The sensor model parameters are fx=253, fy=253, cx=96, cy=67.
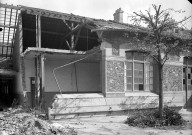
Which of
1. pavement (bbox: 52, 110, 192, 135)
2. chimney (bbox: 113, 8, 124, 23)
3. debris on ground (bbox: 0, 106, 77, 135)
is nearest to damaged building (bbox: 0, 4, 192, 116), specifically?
pavement (bbox: 52, 110, 192, 135)

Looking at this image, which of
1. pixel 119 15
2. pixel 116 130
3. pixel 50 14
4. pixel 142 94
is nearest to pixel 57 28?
pixel 50 14

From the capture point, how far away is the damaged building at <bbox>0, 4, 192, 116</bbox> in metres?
13.3

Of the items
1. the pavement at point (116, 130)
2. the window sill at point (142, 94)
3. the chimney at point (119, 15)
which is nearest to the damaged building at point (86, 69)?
the window sill at point (142, 94)

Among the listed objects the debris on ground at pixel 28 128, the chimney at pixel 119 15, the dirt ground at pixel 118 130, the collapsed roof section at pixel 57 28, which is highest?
the chimney at pixel 119 15

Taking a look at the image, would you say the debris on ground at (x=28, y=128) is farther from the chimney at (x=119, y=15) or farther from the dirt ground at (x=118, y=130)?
the chimney at (x=119, y=15)

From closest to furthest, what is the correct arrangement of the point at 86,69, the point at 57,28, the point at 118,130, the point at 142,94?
the point at 118,130, the point at 142,94, the point at 86,69, the point at 57,28

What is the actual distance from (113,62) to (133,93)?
2326mm

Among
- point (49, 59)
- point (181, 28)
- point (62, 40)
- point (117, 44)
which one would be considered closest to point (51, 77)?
point (49, 59)

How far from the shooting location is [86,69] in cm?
1725

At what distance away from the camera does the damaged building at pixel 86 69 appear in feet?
43.7

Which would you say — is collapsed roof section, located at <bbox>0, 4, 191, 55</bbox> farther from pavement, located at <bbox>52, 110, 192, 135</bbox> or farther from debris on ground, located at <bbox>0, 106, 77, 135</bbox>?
debris on ground, located at <bbox>0, 106, 77, 135</bbox>

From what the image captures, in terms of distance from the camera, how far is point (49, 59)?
1598cm

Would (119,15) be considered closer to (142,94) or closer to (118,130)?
(142,94)

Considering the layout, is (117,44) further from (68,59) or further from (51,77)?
(51,77)
